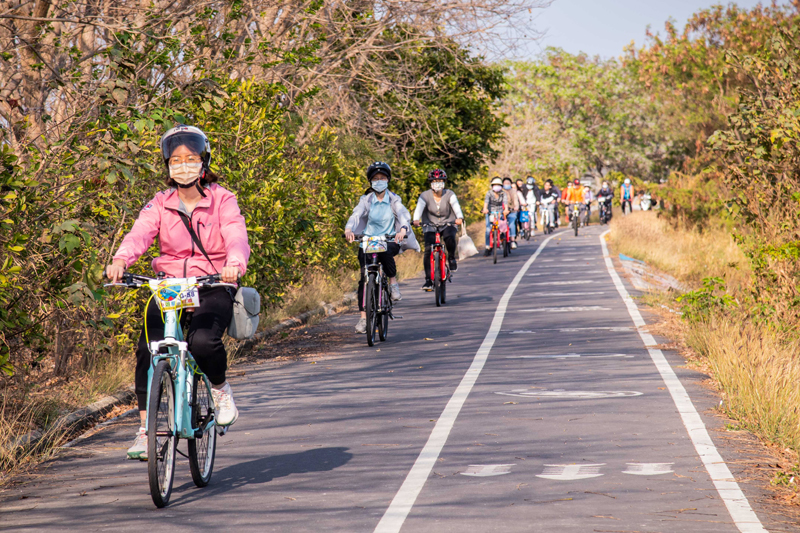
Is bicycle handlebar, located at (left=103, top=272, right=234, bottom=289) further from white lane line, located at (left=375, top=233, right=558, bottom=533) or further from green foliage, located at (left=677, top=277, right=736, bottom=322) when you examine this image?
green foliage, located at (left=677, top=277, right=736, bottom=322)

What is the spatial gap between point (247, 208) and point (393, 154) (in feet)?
48.4

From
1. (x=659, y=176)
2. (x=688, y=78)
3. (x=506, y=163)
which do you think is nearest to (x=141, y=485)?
(x=688, y=78)

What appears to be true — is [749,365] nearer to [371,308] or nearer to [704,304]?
[704,304]

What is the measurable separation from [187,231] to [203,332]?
2.11 ft

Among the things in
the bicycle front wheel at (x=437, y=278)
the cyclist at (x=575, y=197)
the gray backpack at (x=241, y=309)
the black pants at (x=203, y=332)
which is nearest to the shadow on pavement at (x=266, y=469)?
the black pants at (x=203, y=332)

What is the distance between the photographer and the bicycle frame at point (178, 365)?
19.8ft

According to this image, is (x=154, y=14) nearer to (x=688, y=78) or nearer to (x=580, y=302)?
(x=580, y=302)

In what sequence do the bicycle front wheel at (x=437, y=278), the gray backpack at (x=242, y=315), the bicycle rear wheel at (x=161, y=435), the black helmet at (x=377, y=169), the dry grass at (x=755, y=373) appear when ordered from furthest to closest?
the bicycle front wheel at (x=437, y=278) < the black helmet at (x=377, y=169) < the dry grass at (x=755, y=373) < the gray backpack at (x=242, y=315) < the bicycle rear wheel at (x=161, y=435)

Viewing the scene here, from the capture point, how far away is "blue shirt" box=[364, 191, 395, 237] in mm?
14211

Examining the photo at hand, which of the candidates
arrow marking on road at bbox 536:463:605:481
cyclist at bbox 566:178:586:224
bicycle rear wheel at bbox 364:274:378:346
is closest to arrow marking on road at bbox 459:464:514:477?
arrow marking on road at bbox 536:463:605:481

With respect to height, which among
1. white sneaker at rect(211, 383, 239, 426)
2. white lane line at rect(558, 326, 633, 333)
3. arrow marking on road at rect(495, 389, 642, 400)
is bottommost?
white lane line at rect(558, 326, 633, 333)

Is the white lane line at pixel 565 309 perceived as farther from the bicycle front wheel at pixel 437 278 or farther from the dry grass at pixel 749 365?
the bicycle front wheel at pixel 437 278

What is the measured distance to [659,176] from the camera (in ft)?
269

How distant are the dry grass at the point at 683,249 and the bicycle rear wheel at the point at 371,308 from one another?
888 centimetres
